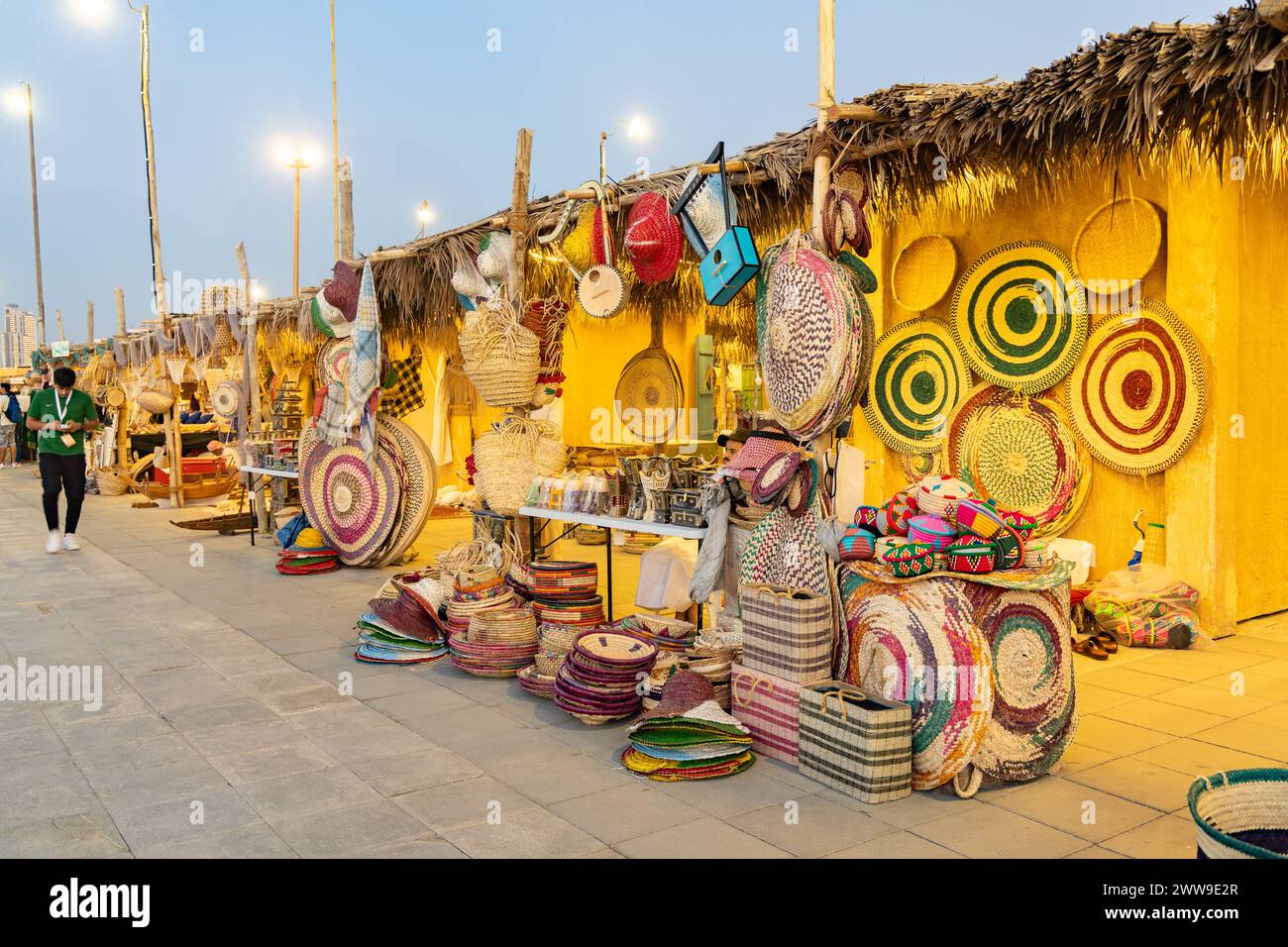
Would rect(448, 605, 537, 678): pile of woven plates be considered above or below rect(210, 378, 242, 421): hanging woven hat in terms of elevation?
below

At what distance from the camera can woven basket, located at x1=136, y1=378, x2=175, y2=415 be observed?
1315cm

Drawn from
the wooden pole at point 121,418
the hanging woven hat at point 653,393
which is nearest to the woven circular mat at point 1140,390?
the hanging woven hat at point 653,393

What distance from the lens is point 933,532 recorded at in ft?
10.9

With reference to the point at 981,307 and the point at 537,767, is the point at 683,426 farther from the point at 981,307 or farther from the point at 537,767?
the point at 537,767

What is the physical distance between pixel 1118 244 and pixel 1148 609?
6.45 ft

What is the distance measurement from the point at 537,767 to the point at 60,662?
2929 mm

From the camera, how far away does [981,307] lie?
607cm

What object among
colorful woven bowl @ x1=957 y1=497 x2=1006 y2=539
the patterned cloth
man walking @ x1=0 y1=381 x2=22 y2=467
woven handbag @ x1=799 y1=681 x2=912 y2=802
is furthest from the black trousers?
man walking @ x1=0 y1=381 x2=22 y2=467

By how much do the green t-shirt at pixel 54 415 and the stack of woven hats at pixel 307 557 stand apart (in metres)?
2.26

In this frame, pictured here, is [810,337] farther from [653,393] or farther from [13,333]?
[13,333]

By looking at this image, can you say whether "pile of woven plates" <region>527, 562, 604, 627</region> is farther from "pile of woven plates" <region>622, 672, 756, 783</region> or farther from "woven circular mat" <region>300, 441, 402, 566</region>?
"woven circular mat" <region>300, 441, 402, 566</region>

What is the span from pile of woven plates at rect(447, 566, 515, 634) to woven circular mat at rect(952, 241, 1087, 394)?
3.18 meters

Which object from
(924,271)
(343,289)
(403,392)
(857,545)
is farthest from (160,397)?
(857,545)
